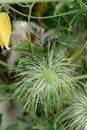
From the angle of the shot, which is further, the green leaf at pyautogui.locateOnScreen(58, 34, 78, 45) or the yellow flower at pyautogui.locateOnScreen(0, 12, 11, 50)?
the green leaf at pyautogui.locateOnScreen(58, 34, 78, 45)

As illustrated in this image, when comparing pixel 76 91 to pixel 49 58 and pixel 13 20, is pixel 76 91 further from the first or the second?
pixel 13 20

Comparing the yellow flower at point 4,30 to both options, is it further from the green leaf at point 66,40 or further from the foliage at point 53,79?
the green leaf at point 66,40

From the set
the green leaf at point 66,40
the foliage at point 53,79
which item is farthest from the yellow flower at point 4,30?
the green leaf at point 66,40

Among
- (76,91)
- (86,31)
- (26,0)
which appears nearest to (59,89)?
(76,91)

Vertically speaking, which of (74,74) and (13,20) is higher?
(13,20)

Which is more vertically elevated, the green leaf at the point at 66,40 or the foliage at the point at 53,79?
the green leaf at the point at 66,40

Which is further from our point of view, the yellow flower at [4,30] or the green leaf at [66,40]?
the green leaf at [66,40]

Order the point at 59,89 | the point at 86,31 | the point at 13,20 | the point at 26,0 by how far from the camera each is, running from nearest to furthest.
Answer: the point at 26,0, the point at 59,89, the point at 13,20, the point at 86,31

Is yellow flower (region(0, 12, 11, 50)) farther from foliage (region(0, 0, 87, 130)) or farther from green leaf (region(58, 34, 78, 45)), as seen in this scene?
green leaf (region(58, 34, 78, 45))

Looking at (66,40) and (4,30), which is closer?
(4,30)

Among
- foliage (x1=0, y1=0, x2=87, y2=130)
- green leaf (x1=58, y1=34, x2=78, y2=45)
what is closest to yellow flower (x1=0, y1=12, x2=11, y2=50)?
foliage (x1=0, y1=0, x2=87, y2=130)

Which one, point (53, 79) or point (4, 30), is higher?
point (4, 30)
